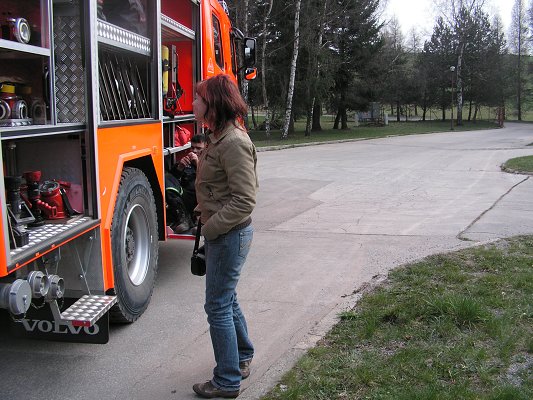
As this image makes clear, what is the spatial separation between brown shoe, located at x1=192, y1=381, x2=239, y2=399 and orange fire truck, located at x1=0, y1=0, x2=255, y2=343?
0.78 metres

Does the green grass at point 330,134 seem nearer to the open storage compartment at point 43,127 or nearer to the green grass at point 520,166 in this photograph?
the green grass at point 520,166

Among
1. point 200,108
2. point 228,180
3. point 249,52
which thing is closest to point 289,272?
point 228,180

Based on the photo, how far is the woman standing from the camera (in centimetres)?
316

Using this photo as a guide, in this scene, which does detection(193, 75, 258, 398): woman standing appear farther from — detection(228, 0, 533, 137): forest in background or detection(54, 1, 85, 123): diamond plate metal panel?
detection(228, 0, 533, 137): forest in background

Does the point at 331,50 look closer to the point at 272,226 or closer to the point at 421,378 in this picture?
the point at 272,226

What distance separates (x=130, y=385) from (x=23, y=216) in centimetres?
133

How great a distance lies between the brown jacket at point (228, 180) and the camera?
3.15 metres

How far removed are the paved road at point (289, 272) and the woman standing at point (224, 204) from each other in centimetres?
28

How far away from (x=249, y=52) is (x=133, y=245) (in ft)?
16.2

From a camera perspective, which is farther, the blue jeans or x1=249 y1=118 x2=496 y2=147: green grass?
x1=249 y1=118 x2=496 y2=147: green grass

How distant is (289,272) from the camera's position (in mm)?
6328

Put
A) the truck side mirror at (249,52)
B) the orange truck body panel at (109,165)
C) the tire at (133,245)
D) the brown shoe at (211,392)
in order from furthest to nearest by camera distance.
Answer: the truck side mirror at (249,52), the tire at (133,245), the orange truck body panel at (109,165), the brown shoe at (211,392)

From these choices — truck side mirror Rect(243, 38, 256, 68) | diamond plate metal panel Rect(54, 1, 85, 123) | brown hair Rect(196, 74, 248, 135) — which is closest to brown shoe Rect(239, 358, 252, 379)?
brown hair Rect(196, 74, 248, 135)

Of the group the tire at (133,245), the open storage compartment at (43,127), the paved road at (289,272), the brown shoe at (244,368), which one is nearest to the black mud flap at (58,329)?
the paved road at (289,272)
